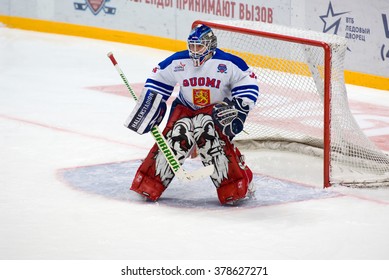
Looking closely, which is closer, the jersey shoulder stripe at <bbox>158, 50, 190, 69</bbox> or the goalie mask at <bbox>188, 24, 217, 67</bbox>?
the goalie mask at <bbox>188, 24, 217, 67</bbox>

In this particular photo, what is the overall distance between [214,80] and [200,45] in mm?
215

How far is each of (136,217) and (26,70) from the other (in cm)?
574

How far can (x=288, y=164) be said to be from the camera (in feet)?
22.6

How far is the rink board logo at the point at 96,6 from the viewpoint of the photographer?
12.8 meters

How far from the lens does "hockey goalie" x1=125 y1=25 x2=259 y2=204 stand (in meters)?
Result: 5.75

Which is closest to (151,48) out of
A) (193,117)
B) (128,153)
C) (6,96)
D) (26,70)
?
A: (26,70)

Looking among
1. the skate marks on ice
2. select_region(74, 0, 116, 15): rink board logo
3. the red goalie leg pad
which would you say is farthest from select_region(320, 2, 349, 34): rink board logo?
the red goalie leg pad

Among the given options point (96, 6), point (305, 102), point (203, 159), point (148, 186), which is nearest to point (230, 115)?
point (203, 159)

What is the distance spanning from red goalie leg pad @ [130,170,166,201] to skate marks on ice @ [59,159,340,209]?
62 millimetres

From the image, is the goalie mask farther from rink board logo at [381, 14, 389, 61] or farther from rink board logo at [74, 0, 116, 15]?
rink board logo at [74, 0, 116, 15]

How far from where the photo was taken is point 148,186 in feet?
19.1

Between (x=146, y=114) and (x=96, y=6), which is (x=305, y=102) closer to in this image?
(x=146, y=114)

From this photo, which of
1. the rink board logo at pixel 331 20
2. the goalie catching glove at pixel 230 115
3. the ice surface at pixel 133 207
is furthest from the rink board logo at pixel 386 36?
the goalie catching glove at pixel 230 115

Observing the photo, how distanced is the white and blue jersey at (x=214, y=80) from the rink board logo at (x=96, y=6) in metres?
7.00
